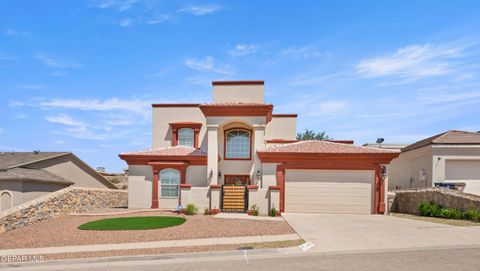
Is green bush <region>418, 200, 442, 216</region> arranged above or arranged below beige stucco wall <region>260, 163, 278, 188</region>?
below

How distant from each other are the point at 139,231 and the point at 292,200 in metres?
9.61

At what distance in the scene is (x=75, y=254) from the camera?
10430 mm

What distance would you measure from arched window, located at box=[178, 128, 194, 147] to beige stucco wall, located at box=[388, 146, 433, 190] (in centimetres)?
1783

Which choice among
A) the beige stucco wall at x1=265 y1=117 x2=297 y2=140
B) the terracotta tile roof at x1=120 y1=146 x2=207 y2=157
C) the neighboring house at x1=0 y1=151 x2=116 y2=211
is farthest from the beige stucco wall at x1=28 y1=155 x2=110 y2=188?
the beige stucco wall at x1=265 y1=117 x2=297 y2=140

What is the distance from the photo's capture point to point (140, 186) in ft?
75.5

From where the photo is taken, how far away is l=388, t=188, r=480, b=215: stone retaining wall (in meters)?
16.7

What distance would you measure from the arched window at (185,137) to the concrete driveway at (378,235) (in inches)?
551

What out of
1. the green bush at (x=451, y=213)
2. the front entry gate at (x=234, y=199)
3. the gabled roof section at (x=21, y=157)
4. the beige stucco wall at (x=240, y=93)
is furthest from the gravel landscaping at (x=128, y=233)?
the gabled roof section at (x=21, y=157)

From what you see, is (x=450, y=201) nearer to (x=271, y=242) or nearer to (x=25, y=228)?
(x=271, y=242)

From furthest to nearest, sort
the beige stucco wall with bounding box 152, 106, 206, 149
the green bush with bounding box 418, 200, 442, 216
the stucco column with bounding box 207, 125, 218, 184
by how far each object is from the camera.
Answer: the beige stucco wall with bounding box 152, 106, 206, 149 < the stucco column with bounding box 207, 125, 218, 184 < the green bush with bounding box 418, 200, 442, 216

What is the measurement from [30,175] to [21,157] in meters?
5.79

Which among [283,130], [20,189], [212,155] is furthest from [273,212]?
[20,189]

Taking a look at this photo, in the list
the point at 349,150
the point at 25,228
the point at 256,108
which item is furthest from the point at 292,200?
the point at 25,228

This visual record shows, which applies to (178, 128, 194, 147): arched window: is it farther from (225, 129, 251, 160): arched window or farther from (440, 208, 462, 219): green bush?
(440, 208, 462, 219): green bush
